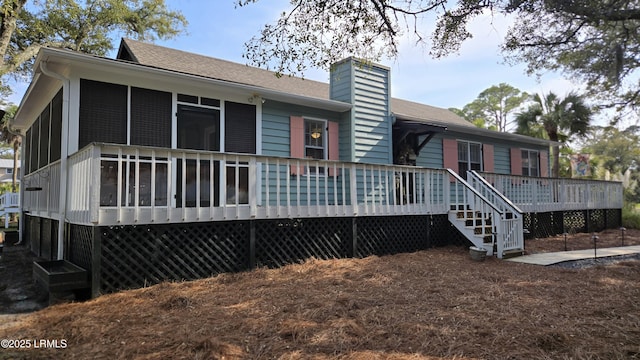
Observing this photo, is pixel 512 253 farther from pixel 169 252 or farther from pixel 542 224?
pixel 169 252

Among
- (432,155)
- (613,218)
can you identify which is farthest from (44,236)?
(613,218)

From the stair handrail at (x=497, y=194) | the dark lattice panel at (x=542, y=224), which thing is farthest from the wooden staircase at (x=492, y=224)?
the dark lattice panel at (x=542, y=224)

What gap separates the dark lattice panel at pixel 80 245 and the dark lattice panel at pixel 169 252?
0.89 ft

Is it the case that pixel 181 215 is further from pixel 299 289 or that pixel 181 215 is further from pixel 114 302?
pixel 299 289

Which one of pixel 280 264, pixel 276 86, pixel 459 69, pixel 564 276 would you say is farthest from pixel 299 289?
pixel 276 86

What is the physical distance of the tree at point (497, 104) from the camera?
44.9 m

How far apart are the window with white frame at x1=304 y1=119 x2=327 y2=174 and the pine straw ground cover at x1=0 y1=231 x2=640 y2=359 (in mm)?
3958

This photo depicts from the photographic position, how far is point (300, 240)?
629cm

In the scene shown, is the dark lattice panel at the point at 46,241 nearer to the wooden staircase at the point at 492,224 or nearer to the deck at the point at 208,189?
the deck at the point at 208,189

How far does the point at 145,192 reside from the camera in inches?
245

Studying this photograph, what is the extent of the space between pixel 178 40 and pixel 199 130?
15.8 metres

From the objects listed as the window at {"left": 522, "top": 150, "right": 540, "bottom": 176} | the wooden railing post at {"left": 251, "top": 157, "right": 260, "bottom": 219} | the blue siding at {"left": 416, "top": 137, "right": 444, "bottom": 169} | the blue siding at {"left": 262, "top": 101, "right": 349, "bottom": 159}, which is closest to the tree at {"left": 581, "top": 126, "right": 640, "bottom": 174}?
the window at {"left": 522, "top": 150, "right": 540, "bottom": 176}

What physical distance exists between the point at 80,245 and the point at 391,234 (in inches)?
201

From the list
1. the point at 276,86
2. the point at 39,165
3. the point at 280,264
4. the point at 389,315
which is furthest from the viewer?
the point at 276,86
